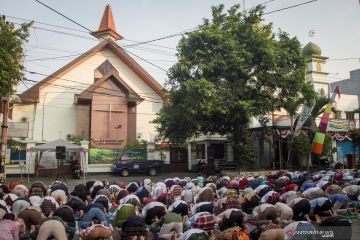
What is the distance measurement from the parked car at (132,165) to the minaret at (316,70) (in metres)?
18.7

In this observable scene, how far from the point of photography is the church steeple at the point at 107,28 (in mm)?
38219

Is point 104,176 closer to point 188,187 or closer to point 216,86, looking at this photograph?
point 216,86

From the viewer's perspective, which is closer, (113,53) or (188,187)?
(188,187)

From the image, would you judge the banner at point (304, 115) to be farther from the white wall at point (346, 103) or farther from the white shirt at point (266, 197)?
the white shirt at point (266, 197)

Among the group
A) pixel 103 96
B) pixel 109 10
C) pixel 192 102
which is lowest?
pixel 192 102

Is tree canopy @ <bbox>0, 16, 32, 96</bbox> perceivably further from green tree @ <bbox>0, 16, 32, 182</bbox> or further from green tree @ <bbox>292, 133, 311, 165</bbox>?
green tree @ <bbox>292, 133, 311, 165</bbox>

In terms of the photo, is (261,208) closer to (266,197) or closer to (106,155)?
(266,197)

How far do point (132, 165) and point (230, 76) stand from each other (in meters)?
10.8

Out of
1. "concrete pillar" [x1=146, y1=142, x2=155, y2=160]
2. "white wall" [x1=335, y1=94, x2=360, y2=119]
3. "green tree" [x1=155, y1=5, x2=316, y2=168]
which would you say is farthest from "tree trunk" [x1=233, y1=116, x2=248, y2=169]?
"white wall" [x1=335, y1=94, x2=360, y2=119]

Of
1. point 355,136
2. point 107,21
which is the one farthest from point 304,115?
point 107,21

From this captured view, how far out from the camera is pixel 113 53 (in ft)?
122

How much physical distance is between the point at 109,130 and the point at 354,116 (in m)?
25.3

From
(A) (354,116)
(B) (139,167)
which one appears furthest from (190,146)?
(A) (354,116)

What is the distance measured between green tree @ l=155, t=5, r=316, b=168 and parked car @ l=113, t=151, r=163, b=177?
3.99m
